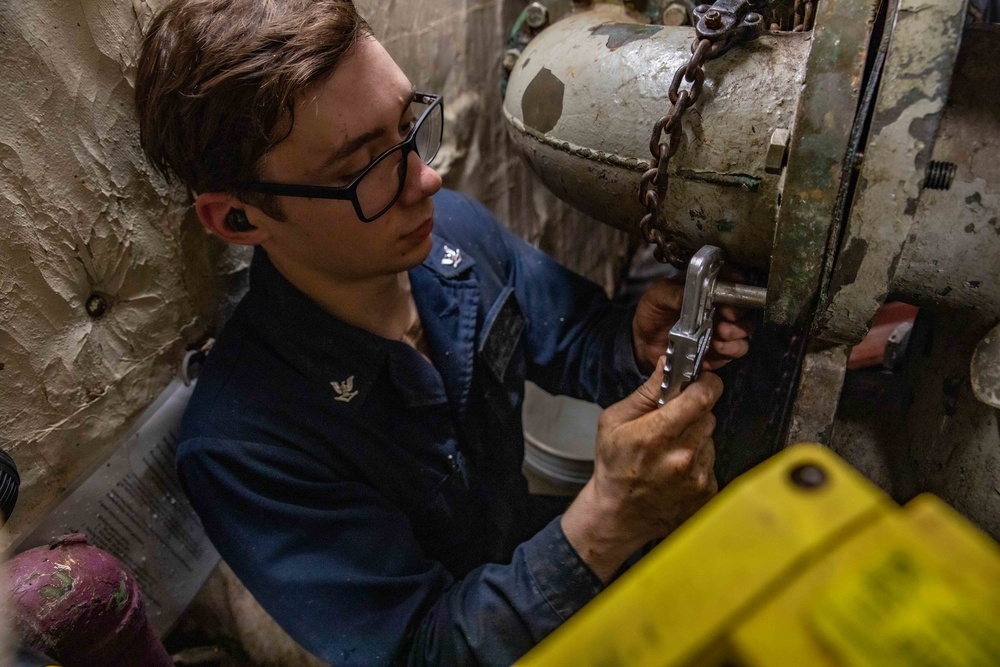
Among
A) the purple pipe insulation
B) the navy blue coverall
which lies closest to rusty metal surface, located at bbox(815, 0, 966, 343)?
the navy blue coverall

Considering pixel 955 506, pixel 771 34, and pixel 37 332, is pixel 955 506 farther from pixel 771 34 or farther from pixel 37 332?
pixel 37 332

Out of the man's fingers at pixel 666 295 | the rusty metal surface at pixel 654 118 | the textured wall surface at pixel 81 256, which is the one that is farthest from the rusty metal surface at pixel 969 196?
the textured wall surface at pixel 81 256

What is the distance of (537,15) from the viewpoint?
1.18 m

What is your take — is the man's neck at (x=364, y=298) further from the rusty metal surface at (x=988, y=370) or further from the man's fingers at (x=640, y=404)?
the rusty metal surface at (x=988, y=370)

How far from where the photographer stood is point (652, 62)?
740 millimetres

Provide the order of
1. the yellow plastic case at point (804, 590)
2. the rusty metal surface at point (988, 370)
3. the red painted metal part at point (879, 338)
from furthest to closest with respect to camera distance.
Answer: the red painted metal part at point (879, 338)
the rusty metal surface at point (988, 370)
the yellow plastic case at point (804, 590)

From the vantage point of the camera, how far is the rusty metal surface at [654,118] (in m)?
0.67

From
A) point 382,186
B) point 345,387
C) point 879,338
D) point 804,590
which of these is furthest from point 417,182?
point 879,338

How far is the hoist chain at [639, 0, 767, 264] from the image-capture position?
658 mm

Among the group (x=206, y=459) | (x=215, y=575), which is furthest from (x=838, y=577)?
(x=215, y=575)

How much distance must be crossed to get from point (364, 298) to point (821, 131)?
70cm

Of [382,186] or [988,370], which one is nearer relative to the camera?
[988,370]

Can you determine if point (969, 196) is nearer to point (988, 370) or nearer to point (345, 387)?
point (988, 370)

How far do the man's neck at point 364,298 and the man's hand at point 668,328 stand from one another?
1.30 feet
